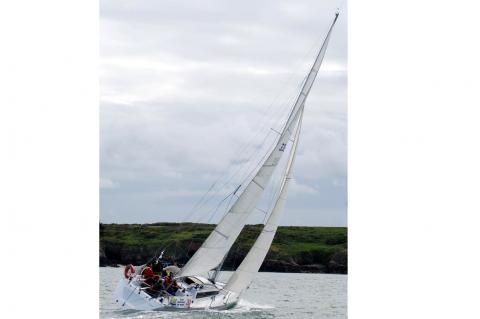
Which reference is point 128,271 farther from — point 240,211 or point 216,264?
point 240,211

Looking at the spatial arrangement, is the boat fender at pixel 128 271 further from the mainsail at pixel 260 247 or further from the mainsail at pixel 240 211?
the mainsail at pixel 260 247

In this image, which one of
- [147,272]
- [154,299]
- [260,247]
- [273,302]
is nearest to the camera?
[154,299]

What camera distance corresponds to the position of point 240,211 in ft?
50.3

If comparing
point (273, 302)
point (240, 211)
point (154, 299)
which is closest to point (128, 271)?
point (154, 299)

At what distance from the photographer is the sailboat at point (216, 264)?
15203 mm

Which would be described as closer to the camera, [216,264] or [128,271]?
[216,264]

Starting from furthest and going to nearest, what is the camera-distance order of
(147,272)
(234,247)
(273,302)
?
1. (234,247)
2. (273,302)
3. (147,272)

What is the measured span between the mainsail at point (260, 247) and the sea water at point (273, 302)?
0.20 m

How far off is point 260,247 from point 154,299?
6.46 feet

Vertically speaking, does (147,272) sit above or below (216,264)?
below

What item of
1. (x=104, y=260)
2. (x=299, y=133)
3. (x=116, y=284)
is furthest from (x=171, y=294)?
(x=299, y=133)

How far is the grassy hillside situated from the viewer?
15.8 meters
